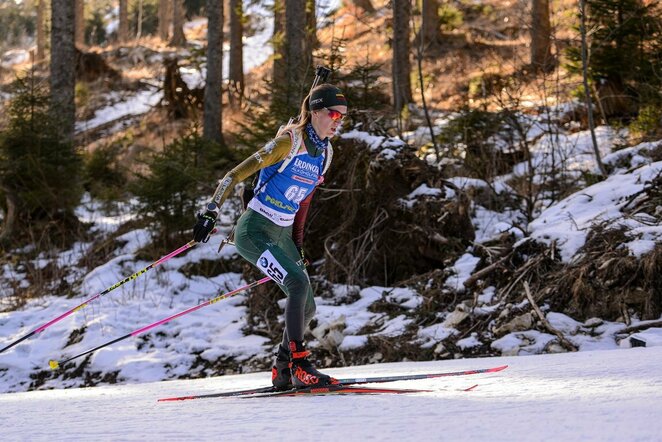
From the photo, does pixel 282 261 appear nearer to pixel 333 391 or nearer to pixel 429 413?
pixel 333 391

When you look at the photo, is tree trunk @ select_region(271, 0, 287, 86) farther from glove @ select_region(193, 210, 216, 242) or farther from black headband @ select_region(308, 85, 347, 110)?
glove @ select_region(193, 210, 216, 242)

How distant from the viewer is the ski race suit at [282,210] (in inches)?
207

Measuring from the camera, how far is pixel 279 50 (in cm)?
1605

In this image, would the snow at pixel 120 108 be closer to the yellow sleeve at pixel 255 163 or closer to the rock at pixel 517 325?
the rock at pixel 517 325

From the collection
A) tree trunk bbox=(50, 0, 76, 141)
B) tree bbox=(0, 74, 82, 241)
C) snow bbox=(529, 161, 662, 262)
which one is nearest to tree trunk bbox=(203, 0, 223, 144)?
tree trunk bbox=(50, 0, 76, 141)

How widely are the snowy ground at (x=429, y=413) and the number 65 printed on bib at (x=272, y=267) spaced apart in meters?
0.86

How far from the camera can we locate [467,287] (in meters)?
8.59

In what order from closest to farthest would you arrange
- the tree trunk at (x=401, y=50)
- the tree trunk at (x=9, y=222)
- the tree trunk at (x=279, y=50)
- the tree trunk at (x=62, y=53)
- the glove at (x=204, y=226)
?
the glove at (x=204, y=226) → the tree trunk at (x=279, y=50) → the tree trunk at (x=9, y=222) → the tree trunk at (x=401, y=50) → the tree trunk at (x=62, y=53)

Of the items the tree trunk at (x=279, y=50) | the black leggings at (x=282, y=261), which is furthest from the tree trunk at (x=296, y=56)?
the black leggings at (x=282, y=261)

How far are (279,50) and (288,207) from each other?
11.0 meters

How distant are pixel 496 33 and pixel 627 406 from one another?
79.0 feet

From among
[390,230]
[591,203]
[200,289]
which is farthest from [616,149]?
[200,289]

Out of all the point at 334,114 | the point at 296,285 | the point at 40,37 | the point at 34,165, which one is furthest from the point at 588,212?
the point at 40,37

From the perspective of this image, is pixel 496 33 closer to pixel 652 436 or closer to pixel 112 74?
pixel 112 74
